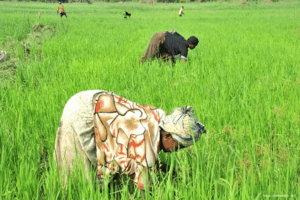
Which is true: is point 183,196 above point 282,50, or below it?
below

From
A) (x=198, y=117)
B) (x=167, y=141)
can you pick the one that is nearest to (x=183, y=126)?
(x=167, y=141)

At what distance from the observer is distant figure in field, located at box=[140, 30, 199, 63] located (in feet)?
12.2

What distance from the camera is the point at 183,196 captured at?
1125mm

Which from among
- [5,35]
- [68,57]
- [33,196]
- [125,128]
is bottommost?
[33,196]

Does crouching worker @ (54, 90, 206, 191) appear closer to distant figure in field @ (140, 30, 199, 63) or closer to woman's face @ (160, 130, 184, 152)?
woman's face @ (160, 130, 184, 152)

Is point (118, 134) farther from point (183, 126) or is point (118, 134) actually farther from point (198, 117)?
point (198, 117)

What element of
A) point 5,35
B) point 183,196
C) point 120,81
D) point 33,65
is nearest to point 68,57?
point 33,65

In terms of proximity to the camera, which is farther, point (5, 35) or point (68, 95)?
point (5, 35)

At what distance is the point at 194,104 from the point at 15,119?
148cm

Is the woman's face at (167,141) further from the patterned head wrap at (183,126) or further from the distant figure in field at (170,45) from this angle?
the distant figure in field at (170,45)

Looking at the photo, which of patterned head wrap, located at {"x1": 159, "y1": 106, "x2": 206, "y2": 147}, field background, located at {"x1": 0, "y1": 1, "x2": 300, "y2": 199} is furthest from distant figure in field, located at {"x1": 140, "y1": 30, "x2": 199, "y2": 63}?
patterned head wrap, located at {"x1": 159, "y1": 106, "x2": 206, "y2": 147}

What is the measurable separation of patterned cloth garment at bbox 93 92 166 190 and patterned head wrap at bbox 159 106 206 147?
3.0 inches

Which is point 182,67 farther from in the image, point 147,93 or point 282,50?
point 282,50

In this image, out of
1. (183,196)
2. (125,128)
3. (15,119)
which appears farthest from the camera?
(15,119)
